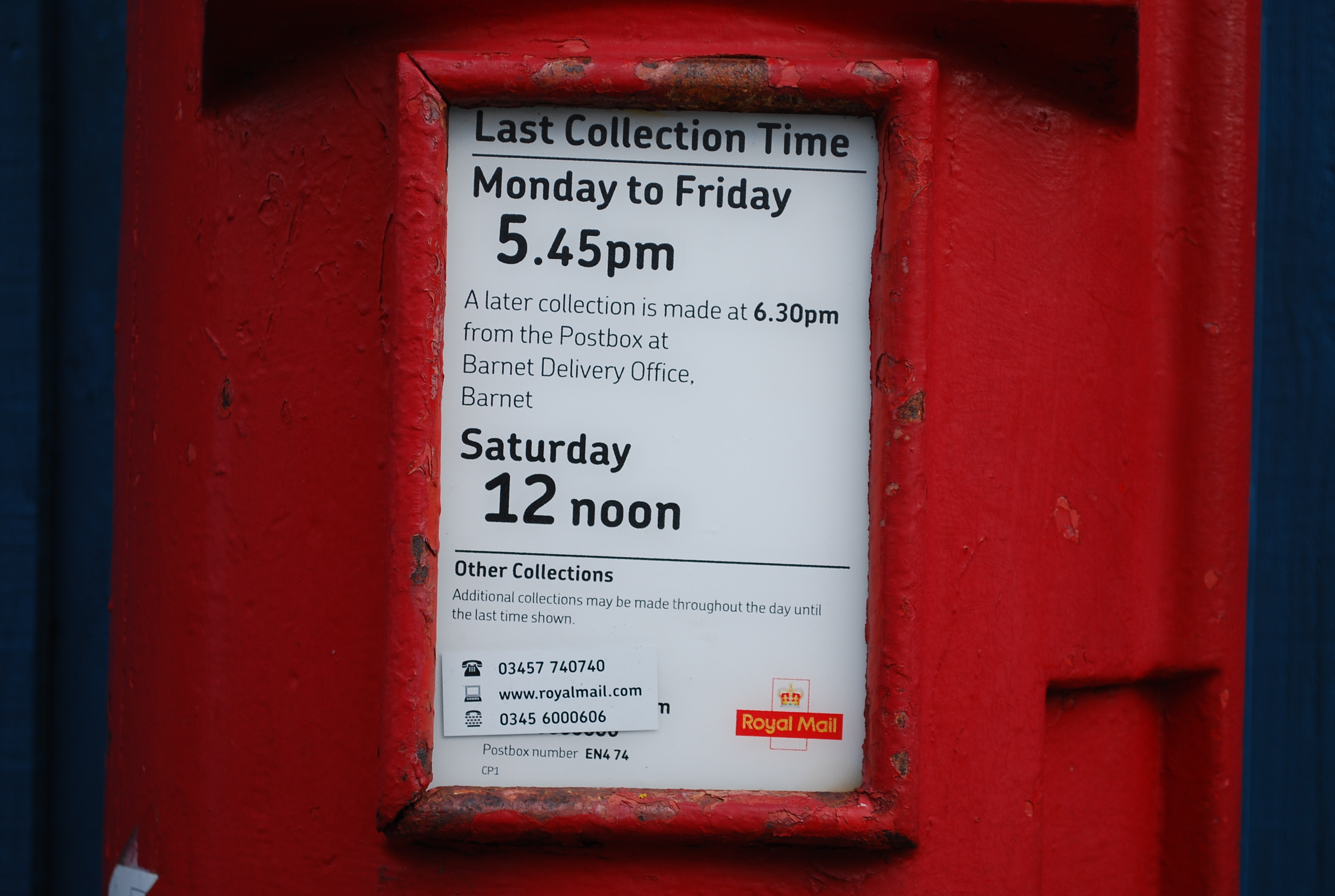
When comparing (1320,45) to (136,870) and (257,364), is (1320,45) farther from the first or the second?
(136,870)

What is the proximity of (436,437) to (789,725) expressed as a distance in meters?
0.42

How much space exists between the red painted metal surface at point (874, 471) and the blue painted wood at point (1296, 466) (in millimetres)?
384

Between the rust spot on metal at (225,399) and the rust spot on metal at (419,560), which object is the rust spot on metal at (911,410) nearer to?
the rust spot on metal at (419,560)

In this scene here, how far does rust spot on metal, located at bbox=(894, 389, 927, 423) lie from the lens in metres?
0.85

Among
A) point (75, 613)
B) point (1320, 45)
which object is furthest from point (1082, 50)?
point (75, 613)

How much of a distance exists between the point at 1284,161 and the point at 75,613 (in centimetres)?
183

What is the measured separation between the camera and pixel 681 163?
2.88 ft

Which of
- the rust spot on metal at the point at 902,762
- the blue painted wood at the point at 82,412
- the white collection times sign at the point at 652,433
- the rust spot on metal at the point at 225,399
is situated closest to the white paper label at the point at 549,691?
the white collection times sign at the point at 652,433

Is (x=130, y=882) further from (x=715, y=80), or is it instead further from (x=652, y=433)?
(x=715, y=80)

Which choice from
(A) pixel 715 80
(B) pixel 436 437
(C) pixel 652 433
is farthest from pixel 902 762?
(A) pixel 715 80

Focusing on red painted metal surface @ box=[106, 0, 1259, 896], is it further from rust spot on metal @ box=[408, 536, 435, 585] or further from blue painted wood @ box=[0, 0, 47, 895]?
blue painted wood @ box=[0, 0, 47, 895]

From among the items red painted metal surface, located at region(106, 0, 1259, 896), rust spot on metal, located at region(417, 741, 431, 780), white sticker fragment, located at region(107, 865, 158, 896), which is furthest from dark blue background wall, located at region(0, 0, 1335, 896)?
rust spot on metal, located at region(417, 741, 431, 780)

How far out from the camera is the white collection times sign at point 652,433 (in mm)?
876

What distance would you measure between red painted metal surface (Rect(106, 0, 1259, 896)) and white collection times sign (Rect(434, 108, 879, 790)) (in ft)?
0.15
